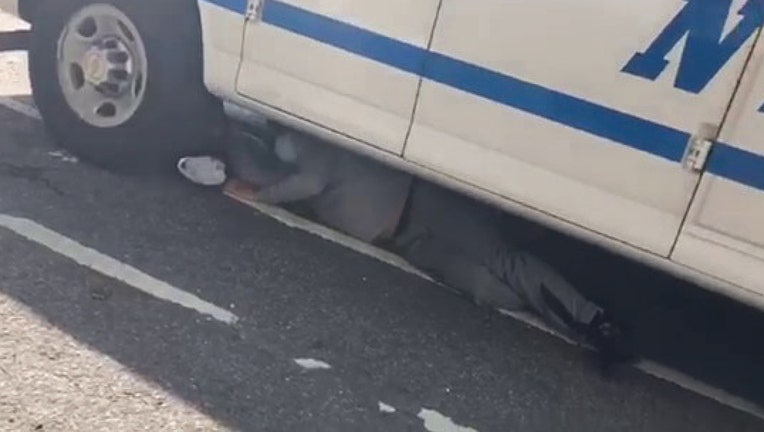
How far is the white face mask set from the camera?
476 centimetres

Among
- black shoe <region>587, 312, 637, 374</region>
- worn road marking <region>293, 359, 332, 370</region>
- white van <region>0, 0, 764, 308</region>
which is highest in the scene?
white van <region>0, 0, 764, 308</region>

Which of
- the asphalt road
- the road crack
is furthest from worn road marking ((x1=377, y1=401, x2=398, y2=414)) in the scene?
the road crack

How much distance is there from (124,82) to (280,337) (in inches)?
62.4

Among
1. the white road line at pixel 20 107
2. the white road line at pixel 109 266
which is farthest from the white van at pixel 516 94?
the white road line at pixel 20 107

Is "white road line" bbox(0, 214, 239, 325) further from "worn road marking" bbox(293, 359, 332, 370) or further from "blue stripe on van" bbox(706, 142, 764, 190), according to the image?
"blue stripe on van" bbox(706, 142, 764, 190)

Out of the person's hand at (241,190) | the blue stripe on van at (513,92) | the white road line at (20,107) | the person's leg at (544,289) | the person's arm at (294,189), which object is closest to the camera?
the blue stripe on van at (513,92)

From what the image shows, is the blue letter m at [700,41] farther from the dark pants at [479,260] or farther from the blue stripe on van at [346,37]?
the dark pants at [479,260]

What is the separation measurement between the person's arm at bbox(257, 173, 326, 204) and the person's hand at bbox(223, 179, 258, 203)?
0.08m

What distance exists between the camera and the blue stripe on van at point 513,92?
3451mm

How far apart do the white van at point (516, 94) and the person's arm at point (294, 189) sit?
1.30ft

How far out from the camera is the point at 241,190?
489 cm

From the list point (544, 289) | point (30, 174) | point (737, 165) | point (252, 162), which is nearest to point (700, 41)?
point (737, 165)

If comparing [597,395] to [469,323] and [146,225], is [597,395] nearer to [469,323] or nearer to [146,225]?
[469,323]

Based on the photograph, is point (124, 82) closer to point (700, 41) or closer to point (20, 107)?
point (20, 107)
